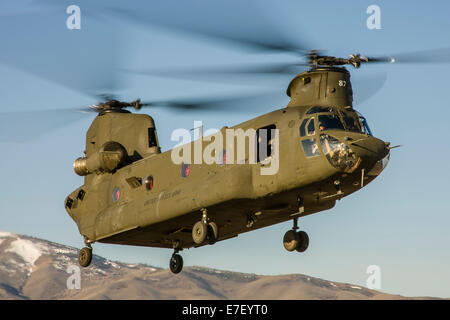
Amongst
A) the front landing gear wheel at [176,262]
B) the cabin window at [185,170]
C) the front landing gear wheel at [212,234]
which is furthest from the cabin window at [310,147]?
the front landing gear wheel at [176,262]

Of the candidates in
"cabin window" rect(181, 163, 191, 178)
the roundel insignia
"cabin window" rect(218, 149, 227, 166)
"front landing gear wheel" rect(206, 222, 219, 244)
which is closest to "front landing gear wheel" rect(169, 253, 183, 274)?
the roundel insignia

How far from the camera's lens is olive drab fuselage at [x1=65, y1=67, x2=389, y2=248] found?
2280 cm

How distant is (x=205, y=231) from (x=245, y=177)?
2428mm

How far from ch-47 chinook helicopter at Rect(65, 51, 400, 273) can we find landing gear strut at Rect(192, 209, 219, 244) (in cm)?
3

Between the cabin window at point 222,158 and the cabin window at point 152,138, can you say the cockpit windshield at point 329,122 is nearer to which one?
the cabin window at point 222,158

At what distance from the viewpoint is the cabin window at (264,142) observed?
2386 centimetres

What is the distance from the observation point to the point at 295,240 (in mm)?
26328

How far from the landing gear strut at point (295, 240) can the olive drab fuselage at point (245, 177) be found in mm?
659
